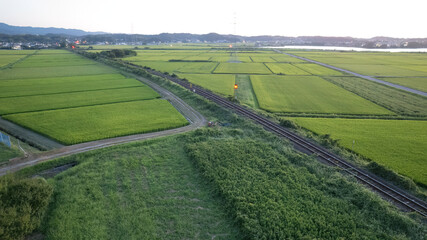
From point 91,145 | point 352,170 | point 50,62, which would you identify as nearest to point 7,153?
point 91,145

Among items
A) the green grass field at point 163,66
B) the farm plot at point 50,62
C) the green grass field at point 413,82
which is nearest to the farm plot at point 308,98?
the green grass field at point 413,82

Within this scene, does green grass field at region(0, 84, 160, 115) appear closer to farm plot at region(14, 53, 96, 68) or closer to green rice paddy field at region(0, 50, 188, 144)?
green rice paddy field at region(0, 50, 188, 144)

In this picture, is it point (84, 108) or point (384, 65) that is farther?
point (384, 65)

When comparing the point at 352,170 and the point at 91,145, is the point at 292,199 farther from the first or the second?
the point at 91,145

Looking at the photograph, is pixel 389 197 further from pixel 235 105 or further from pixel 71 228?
pixel 235 105

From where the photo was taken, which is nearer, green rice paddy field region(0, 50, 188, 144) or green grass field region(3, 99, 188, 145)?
green grass field region(3, 99, 188, 145)

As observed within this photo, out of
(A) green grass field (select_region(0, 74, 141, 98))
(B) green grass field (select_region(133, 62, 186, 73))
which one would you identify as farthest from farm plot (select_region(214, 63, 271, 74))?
(A) green grass field (select_region(0, 74, 141, 98))
